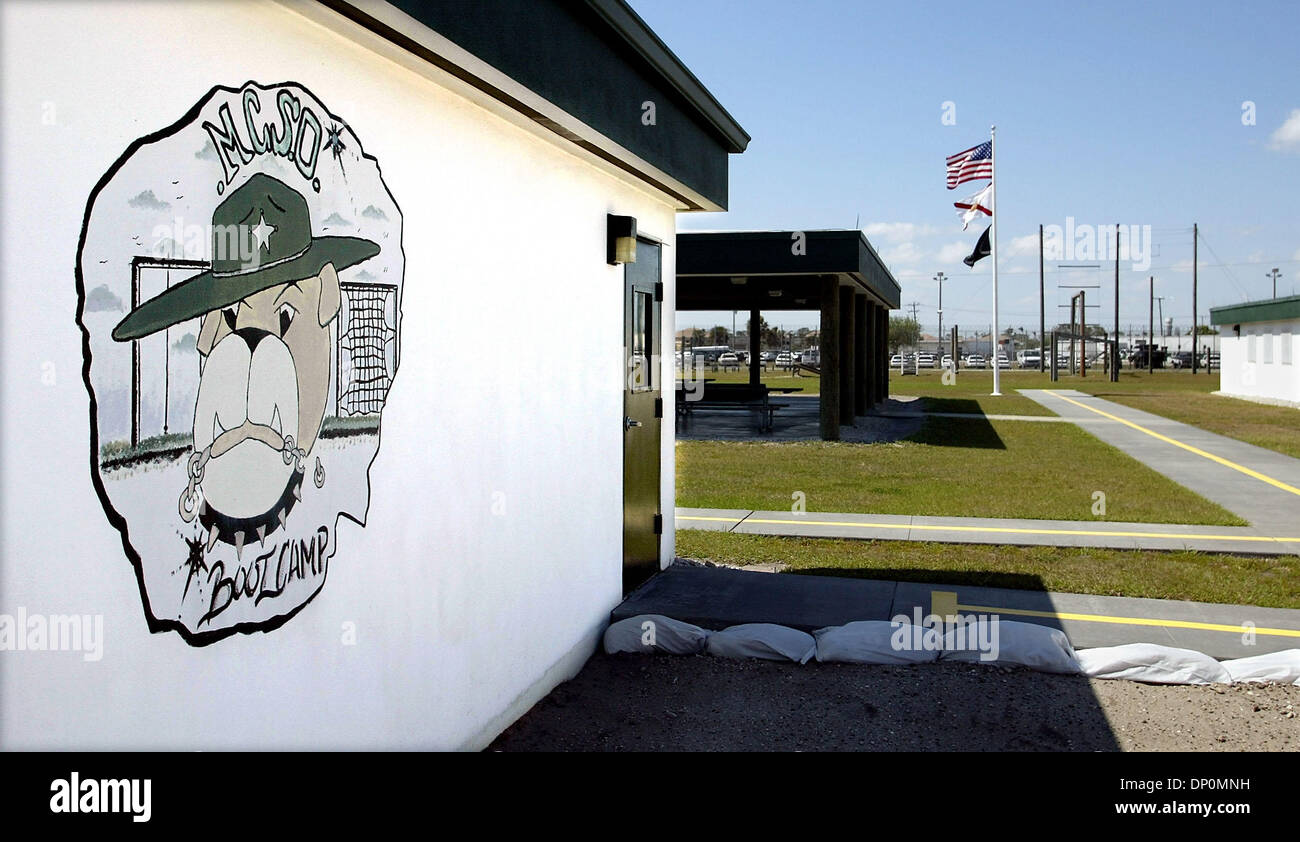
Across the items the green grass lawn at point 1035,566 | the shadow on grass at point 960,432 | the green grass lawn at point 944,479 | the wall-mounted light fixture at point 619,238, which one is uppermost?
the wall-mounted light fixture at point 619,238

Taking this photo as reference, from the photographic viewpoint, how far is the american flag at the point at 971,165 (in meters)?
31.8

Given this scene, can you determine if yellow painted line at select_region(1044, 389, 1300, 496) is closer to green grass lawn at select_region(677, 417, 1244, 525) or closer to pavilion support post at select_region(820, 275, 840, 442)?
green grass lawn at select_region(677, 417, 1244, 525)

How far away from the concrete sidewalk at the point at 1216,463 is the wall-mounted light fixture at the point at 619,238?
292 inches

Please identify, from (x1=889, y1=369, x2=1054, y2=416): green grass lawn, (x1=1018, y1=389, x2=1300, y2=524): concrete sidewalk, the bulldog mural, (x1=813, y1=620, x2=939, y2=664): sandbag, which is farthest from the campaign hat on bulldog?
(x1=889, y1=369, x2=1054, y2=416): green grass lawn

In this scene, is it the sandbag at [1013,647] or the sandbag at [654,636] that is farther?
the sandbag at [654,636]

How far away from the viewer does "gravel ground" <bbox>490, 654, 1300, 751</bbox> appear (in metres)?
5.11

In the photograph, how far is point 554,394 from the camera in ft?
19.6

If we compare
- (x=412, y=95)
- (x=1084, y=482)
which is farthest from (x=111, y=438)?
(x=1084, y=482)

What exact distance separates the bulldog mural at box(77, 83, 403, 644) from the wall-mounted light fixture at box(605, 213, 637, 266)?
3023mm

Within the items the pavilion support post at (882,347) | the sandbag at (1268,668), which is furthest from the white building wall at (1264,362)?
the sandbag at (1268,668)

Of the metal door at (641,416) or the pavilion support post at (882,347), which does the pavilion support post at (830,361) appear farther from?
the pavilion support post at (882,347)

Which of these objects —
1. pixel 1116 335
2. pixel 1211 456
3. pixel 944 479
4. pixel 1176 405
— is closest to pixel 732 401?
pixel 944 479
